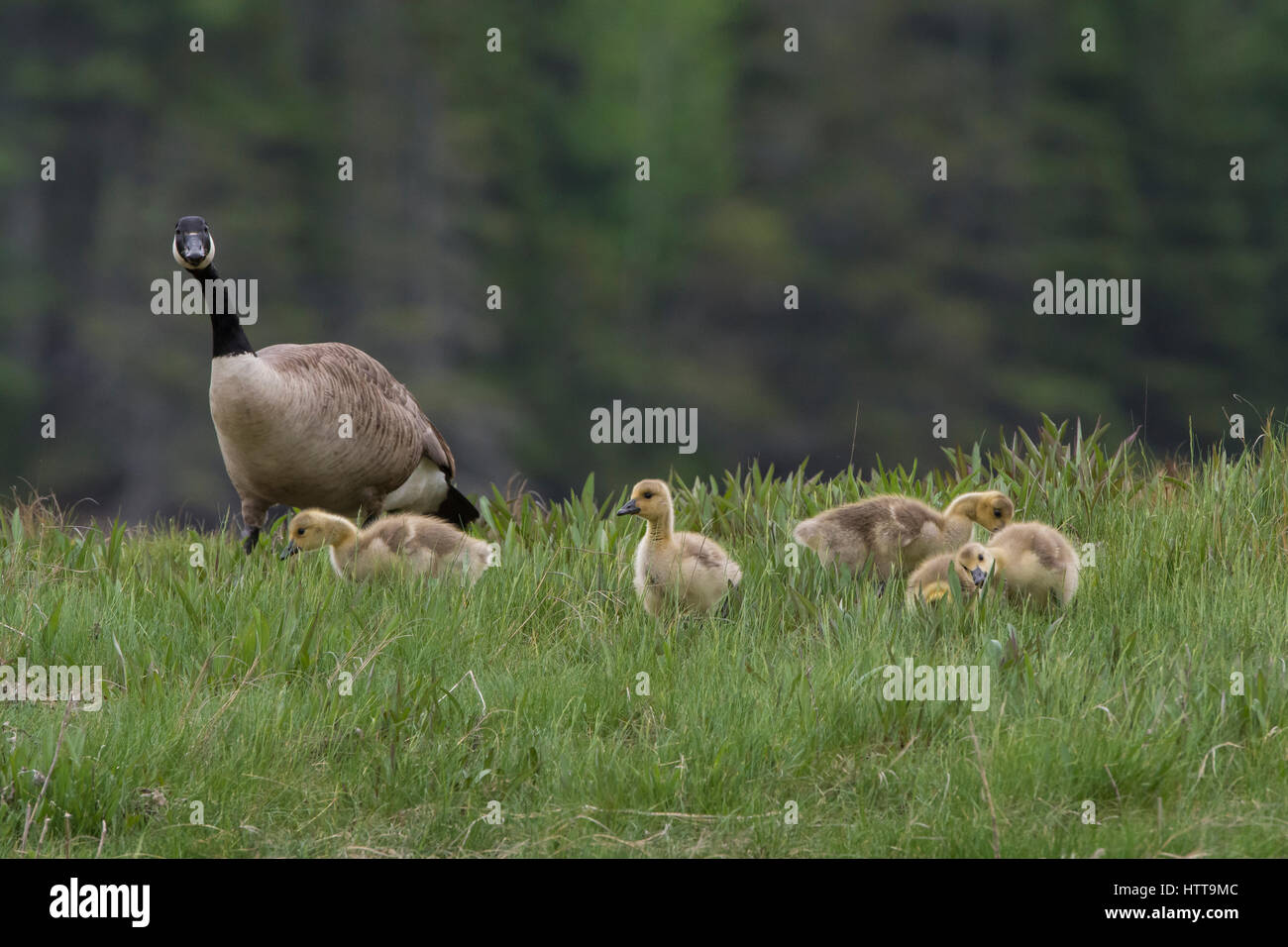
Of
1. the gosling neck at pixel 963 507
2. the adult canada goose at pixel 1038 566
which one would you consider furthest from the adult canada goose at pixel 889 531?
the adult canada goose at pixel 1038 566

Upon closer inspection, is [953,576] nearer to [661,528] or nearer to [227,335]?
[661,528]

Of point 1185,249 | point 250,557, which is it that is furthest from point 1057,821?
point 1185,249

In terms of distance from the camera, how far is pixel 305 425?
788 centimetres

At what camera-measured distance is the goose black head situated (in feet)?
26.7

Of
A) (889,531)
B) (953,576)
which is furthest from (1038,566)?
(889,531)

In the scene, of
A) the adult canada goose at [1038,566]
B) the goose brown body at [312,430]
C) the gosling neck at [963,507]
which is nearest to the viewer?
the adult canada goose at [1038,566]

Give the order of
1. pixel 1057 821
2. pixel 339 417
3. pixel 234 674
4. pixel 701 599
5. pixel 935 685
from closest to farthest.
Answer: pixel 1057 821, pixel 935 685, pixel 234 674, pixel 701 599, pixel 339 417

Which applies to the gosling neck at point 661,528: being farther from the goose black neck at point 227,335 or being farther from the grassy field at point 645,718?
the goose black neck at point 227,335

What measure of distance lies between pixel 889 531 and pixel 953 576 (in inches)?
38.2

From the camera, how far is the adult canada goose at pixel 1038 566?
18.8 feet

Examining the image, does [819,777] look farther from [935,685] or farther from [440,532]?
[440,532]

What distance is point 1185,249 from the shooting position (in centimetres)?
2597

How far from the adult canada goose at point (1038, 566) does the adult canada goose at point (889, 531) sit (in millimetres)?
602

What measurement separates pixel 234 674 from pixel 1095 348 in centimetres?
2184
